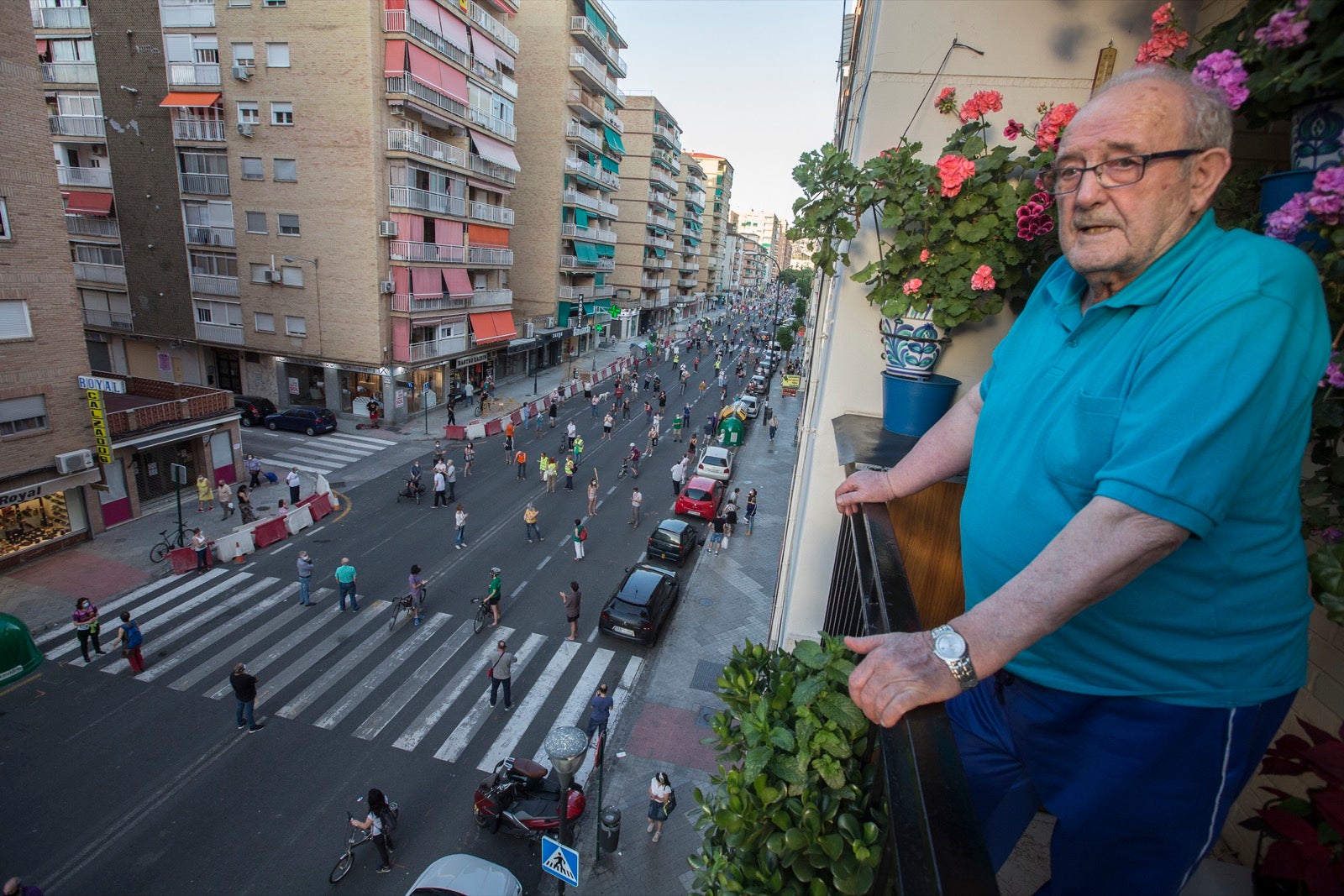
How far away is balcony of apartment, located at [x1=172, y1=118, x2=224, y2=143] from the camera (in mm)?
28609

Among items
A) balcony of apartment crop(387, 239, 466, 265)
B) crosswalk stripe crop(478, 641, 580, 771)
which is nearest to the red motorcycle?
crosswalk stripe crop(478, 641, 580, 771)

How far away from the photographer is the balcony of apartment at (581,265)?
47259 mm

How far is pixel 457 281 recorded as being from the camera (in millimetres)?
→ 33250

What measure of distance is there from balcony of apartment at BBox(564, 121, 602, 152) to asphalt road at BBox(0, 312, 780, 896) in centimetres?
3608

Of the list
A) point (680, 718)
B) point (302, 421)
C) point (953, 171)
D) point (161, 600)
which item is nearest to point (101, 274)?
point (302, 421)

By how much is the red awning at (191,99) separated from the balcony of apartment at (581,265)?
2214 cm

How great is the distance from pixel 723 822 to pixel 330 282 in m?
32.8

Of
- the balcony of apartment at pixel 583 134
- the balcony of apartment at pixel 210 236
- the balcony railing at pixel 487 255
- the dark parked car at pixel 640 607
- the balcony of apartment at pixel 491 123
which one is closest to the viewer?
the dark parked car at pixel 640 607

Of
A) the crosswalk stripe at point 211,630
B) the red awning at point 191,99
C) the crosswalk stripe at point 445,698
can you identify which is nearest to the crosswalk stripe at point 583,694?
the crosswalk stripe at point 445,698

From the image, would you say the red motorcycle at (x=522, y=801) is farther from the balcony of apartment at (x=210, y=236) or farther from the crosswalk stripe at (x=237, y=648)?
the balcony of apartment at (x=210, y=236)

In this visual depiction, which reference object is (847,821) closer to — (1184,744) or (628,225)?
(1184,744)

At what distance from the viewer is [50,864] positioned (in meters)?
8.38

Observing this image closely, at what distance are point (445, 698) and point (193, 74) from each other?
31.7 m

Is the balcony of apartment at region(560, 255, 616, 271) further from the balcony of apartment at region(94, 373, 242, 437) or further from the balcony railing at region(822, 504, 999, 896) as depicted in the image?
the balcony railing at region(822, 504, 999, 896)
